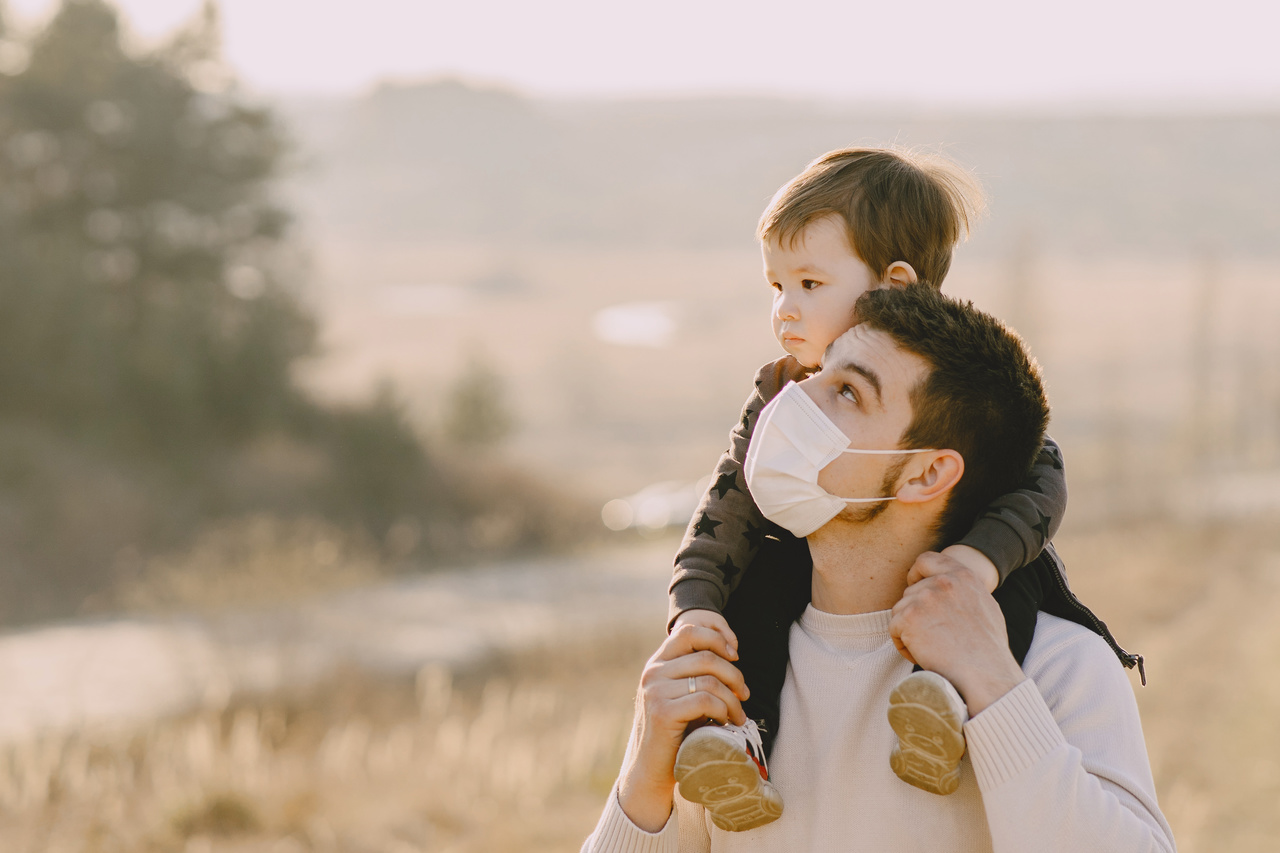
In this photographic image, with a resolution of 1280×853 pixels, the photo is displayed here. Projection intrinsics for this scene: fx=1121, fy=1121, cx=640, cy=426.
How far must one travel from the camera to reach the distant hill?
329ft

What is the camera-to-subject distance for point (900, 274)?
101 inches

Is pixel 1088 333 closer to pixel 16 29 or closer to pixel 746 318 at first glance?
pixel 746 318

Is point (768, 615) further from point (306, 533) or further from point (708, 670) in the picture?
point (306, 533)

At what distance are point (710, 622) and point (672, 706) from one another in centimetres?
21

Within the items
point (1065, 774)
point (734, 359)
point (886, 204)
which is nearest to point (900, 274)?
point (886, 204)

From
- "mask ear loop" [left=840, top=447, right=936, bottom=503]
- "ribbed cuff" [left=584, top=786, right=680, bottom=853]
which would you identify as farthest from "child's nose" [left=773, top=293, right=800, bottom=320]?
Result: "ribbed cuff" [left=584, top=786, right=680, bottom=853]

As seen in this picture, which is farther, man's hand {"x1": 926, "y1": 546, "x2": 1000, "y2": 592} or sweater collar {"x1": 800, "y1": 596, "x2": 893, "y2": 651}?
sweater collar {"x1": 800, "y1": 596, "x2": 893, "y2": 651}

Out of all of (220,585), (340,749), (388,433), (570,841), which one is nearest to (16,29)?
(388,433)

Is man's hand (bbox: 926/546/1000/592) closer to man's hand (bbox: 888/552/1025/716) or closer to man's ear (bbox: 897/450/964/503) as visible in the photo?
man's hand (bbox: 888/552/1025/716)

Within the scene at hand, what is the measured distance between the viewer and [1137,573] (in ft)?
66.0

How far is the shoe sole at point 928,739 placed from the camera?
6.32 ft

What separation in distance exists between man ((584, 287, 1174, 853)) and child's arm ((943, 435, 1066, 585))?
6 centimetres

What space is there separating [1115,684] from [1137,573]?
783 inches

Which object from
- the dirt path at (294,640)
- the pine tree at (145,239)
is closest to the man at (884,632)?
the dirt path at (294,640)
